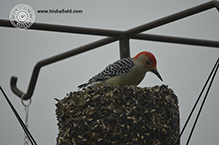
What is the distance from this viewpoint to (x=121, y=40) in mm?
2910

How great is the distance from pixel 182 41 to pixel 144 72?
1.27 ft

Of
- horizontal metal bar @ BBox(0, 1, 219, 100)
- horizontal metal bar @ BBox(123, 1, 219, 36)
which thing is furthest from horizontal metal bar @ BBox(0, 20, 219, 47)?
horizontal metal bar @ BBox(123, 1, 219, 36)

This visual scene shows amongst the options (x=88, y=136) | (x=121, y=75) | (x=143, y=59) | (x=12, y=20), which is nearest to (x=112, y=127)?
(x=88, y=136)

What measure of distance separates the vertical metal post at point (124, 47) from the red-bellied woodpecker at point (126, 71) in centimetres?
8

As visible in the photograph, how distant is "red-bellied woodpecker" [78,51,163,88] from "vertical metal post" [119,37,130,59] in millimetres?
78

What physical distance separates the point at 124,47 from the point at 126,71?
0.64 ft

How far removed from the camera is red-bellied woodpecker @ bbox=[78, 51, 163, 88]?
289 centimetres

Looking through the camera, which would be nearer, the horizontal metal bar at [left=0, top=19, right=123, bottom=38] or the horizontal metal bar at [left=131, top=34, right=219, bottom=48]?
the horizontal metal bar at [left=0, top=19, right=123, bottom=38]

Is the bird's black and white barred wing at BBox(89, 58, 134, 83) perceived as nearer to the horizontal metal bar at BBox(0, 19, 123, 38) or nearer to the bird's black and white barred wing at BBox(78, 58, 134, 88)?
the bird's black and white barred wing at BBox(78, 58, 134, 88)

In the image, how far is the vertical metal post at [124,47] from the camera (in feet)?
9.50

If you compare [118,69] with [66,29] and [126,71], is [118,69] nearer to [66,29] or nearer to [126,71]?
[126,71]

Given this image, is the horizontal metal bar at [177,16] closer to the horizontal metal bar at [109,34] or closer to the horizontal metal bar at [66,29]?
the horizontal metal bar at [109,34]

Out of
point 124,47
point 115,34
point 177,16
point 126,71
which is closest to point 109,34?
point 115,34

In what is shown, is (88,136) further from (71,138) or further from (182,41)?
(182,41)
